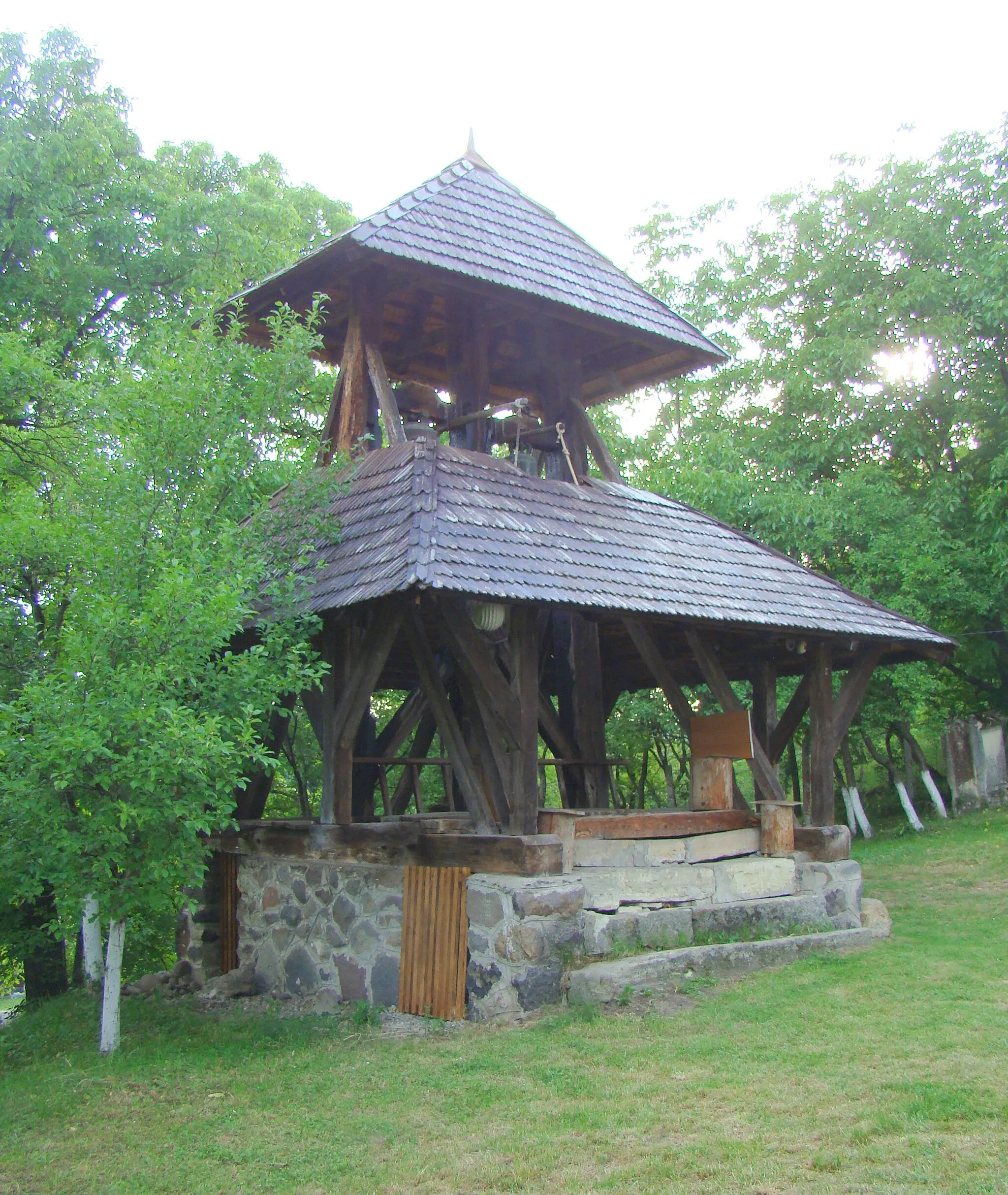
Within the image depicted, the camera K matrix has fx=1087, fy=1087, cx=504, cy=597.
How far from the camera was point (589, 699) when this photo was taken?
8.51 metres

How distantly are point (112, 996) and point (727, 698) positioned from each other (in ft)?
14.3

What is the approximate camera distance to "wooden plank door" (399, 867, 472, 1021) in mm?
6039

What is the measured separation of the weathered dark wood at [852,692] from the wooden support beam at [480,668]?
3.22 metres

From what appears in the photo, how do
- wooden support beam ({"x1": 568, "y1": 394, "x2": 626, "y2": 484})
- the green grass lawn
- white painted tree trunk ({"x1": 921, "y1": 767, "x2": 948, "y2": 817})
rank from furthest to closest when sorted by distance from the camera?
white painted tree trunk ({"x1": 921, "y1": 767, "x2": 948, "y2": 817})
wooden support beam ({"x1": 568, "y1": 394, "x2": 626, "y2": 484})
the green grass lawn

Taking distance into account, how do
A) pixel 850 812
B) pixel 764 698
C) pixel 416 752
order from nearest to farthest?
pixel 764 698 → pixel 416 752 → pixel 850 812

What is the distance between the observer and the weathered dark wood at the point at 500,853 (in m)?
6.08

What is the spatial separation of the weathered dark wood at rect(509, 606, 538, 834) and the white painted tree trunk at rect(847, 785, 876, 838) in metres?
10.9

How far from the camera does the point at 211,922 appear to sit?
28.2ft

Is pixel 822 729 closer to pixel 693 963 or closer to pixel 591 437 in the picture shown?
pixel 693 963

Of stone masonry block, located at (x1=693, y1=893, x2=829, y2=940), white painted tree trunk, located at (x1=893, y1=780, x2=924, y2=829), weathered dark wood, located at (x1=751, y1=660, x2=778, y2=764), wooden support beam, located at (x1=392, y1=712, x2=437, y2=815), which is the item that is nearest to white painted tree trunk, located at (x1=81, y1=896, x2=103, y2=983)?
wooden support beam, located at (x1=392, y1=712, x2=437, y2=815)

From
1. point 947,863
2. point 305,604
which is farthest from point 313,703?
point 947,863

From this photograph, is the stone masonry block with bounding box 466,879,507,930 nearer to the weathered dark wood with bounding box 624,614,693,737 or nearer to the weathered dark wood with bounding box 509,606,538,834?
the weathered dark wood with bounding box 509,606,538,834

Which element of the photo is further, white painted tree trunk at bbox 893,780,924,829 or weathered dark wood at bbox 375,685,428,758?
white painted tree trunk at bbox 893,780,924,829

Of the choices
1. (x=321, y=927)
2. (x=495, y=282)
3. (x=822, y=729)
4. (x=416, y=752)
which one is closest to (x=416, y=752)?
(x=416, y=752)
